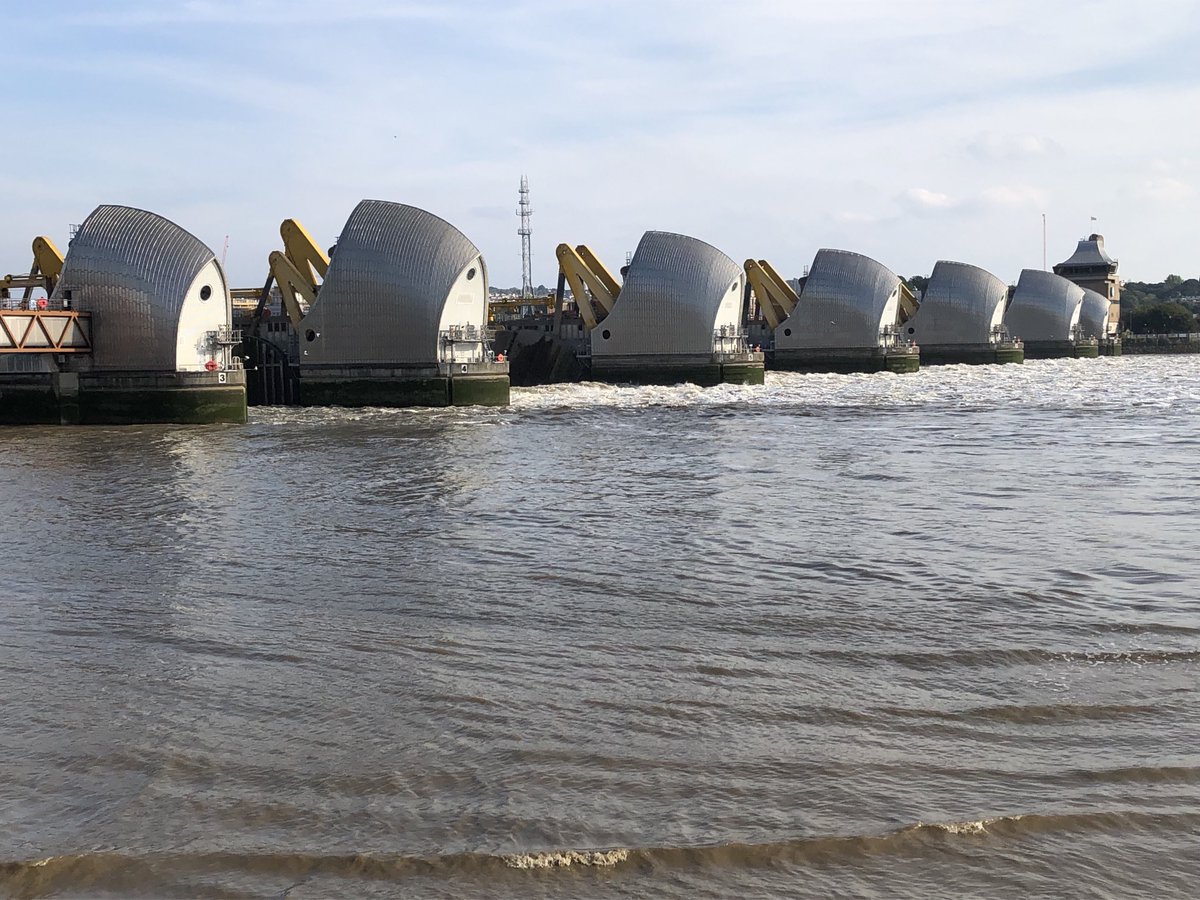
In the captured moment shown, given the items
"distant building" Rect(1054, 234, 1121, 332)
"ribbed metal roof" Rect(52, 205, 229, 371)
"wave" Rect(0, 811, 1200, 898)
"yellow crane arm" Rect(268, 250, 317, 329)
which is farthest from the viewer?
"distant building" Rect(1054, 234, 1121, 332)

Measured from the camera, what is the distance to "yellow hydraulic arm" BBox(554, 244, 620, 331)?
68375 millimetres

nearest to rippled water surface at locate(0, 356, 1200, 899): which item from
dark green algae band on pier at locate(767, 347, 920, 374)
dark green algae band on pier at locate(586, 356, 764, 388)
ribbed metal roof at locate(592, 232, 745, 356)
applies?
dark green algae band on pier at locate(586, 356, 764, 388)

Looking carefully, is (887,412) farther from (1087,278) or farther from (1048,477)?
(1087,278)

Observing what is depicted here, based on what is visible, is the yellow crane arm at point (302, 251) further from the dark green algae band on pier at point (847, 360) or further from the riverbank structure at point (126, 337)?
the dark green algae band on pier at point (847, 360)

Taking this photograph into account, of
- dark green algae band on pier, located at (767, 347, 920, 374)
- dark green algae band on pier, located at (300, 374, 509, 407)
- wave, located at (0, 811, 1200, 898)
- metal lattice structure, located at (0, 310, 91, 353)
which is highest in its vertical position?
metal lattice structure, located at (0, 310, 91, 353)

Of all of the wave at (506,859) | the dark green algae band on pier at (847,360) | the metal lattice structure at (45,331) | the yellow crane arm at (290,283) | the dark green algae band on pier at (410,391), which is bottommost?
the wave at (506,859)

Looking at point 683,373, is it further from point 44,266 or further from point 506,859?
point 506,859

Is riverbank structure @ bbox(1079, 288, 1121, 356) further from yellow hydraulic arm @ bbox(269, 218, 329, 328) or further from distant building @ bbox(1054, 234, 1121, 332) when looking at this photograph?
yellow hydraulic arm @ bbox(269, 218, 329, 328)

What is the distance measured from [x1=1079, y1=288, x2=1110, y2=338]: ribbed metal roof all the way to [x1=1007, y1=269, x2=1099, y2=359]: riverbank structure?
12014mm

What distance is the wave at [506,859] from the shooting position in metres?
5.52

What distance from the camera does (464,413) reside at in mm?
45250

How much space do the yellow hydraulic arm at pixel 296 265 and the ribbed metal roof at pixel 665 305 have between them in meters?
17.2

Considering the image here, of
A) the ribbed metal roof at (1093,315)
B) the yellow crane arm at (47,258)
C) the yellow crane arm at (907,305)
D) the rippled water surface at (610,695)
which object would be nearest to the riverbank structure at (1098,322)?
the ribbed metal roof at (1093,315)

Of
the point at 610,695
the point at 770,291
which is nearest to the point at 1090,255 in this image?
the point at 770,291
